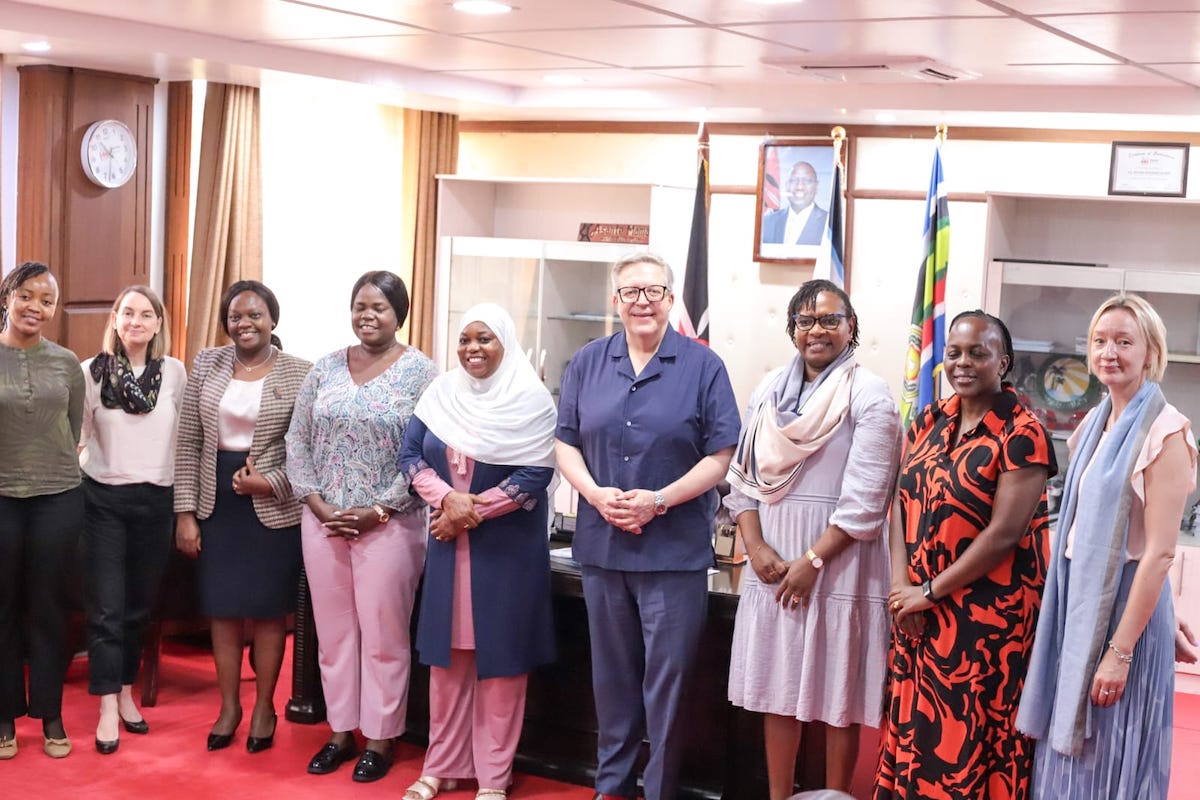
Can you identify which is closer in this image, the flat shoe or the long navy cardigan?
the long navy cardigan

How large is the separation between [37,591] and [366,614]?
1.02 metres

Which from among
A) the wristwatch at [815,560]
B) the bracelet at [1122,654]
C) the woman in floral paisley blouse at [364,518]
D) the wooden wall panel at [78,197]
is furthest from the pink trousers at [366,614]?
the wooden wall panel at [78,197]

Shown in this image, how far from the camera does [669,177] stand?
7.18m

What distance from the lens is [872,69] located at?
5.26 metres

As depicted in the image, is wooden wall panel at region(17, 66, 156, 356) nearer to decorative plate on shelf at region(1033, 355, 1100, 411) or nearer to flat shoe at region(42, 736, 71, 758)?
flat shoe at region(42, 736, 71, 758)

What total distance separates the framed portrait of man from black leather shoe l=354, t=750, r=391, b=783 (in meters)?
3.47

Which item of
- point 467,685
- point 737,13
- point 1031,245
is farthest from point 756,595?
point 1031,245

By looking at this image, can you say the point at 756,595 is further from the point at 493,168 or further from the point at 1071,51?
the point at 493,168

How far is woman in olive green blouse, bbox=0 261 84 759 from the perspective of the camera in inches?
162

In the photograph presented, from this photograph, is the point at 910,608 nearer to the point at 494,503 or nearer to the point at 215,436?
the point at 494,503

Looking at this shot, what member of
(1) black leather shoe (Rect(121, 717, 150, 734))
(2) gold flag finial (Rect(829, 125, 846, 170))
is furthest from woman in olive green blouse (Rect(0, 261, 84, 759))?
(2) gold flag finial (Rect(829, 125, 846, 170))

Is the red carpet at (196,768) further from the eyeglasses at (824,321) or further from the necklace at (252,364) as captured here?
the eyeglasses at (824,321)

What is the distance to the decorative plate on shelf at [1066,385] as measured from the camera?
600 cm

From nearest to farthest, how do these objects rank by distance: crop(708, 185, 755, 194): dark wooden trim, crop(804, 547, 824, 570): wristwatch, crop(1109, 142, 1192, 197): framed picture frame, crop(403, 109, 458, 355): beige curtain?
crop(804, 547, 824, 570): wristwatch < crop(1109, 142, 1192, 197): framed picture frame < crop(708, 185, 755, 194): dark wooden trim < crop(403, 109, 458, 355): beige curtain
